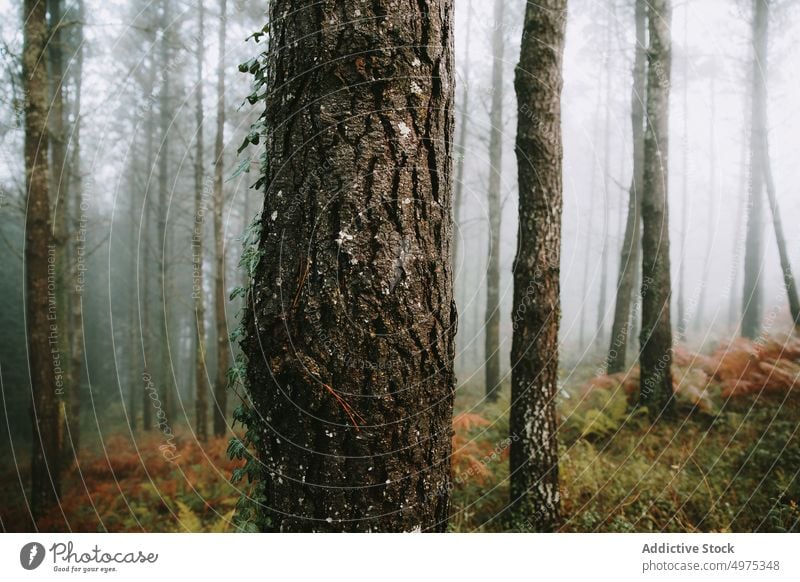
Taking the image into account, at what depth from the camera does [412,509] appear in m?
1.47

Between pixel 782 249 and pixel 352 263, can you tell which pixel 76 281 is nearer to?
pixel 352 263

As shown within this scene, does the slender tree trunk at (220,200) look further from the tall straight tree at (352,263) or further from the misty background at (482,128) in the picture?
the tall straight tree at (352,263)

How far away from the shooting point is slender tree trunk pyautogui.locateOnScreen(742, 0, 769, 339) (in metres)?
5.69

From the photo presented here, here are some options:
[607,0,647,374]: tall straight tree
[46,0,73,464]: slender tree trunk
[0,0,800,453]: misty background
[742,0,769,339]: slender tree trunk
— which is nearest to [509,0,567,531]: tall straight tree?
[0,0,800,453]: misty background

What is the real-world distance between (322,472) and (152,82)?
1249 centimetres

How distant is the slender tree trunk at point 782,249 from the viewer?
19.2 ft

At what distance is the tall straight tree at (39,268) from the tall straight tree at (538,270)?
5682 mm

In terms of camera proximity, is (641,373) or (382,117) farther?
(641,373)

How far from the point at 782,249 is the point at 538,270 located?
499 cm
